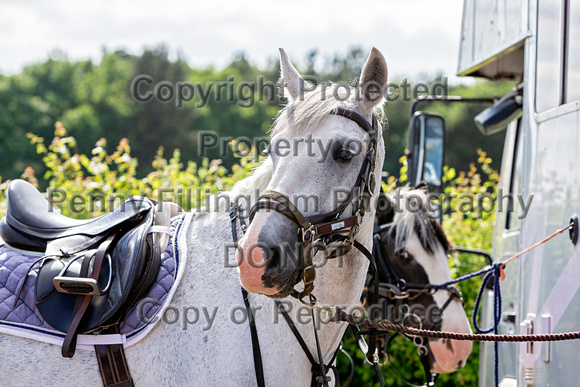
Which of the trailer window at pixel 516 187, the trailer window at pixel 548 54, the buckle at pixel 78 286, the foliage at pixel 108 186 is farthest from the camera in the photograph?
the foliage at pixel 108 186

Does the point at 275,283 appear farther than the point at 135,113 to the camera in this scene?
No

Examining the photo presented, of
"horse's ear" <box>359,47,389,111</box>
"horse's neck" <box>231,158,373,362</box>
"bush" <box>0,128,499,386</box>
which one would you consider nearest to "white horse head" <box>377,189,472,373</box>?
"bush" <box>0,128,499,386</box>

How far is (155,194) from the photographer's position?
6.45m

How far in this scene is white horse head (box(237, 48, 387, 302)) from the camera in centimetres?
220

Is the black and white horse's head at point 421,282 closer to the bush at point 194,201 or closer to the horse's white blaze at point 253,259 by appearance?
the bush at point 194,201

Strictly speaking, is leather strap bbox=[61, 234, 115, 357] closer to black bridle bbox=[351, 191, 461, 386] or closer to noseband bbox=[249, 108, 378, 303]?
noseband bbox=[249, 108, 378, 303]

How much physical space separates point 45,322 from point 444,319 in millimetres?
2684

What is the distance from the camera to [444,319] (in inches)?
159

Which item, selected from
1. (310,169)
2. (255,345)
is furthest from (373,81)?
(255,345)

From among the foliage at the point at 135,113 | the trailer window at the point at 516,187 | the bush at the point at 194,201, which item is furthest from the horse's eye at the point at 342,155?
the foliage at the point at 135,113

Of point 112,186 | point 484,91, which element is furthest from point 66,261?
point 484,91

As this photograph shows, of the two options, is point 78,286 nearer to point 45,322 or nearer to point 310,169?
point 45,322

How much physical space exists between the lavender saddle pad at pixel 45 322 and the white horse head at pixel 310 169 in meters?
0.56

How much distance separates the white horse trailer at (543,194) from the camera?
2889 mm
